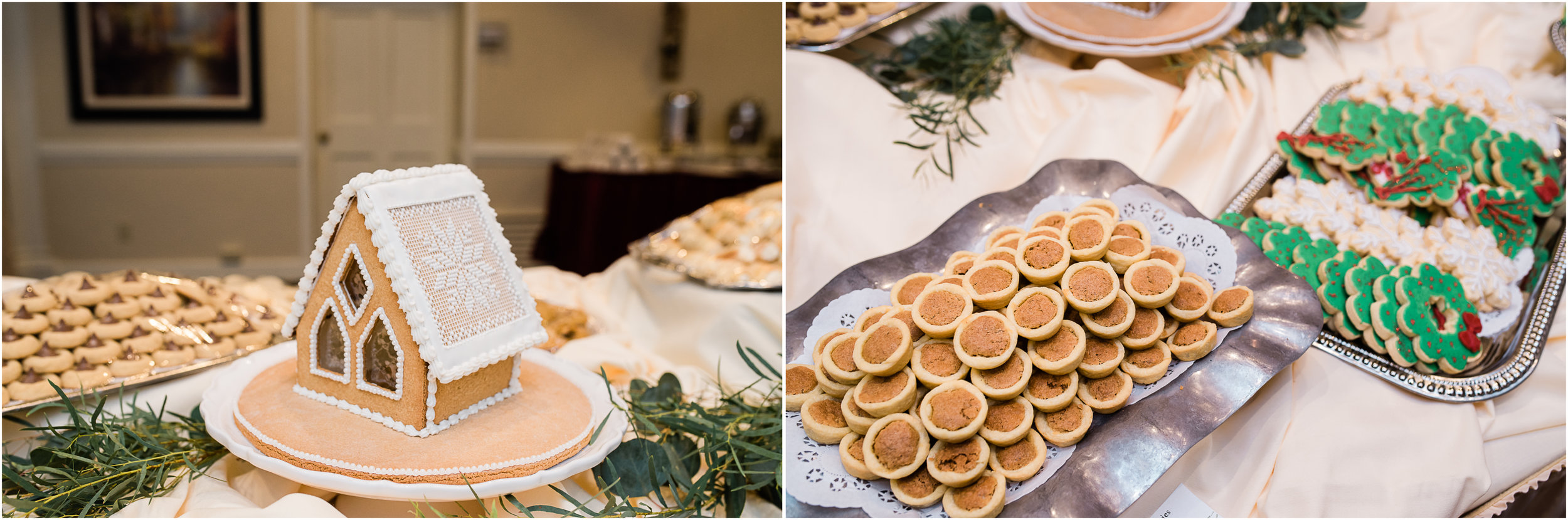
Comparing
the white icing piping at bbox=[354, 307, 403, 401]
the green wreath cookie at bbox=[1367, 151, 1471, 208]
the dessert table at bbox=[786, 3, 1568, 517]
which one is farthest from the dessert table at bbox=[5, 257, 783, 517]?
the green wreath cookie at bbox=[1367, 151, 1471, 208]

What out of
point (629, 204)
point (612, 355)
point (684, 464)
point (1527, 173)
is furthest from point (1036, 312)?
point (629, 204)

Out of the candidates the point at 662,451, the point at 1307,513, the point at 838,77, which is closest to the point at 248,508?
the point at 662,451

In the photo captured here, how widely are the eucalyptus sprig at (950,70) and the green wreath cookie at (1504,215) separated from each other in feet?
2.53

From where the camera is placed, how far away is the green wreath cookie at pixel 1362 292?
3.69ft

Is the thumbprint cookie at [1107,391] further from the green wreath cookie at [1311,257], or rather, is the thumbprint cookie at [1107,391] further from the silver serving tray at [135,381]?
the silver serving tray at [135,381]

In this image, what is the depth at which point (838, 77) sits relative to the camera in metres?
1.36

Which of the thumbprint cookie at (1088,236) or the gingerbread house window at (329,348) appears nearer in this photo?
the gingerbread house window at (329,348)

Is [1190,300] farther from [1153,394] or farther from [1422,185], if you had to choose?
[1422,185]

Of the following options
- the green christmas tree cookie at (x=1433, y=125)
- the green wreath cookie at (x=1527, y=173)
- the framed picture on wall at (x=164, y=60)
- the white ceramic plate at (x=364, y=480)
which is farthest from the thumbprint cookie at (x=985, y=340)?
the framed picture on wall at (x=164, y=60)

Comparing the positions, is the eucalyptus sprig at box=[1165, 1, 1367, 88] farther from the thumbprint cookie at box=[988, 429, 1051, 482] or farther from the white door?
the white door

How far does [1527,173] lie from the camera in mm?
1445

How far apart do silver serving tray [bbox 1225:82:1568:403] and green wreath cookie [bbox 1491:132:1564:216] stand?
46 millimetres

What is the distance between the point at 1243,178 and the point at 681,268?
37.3 inches

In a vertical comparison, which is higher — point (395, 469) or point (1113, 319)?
point (1113, 319)
